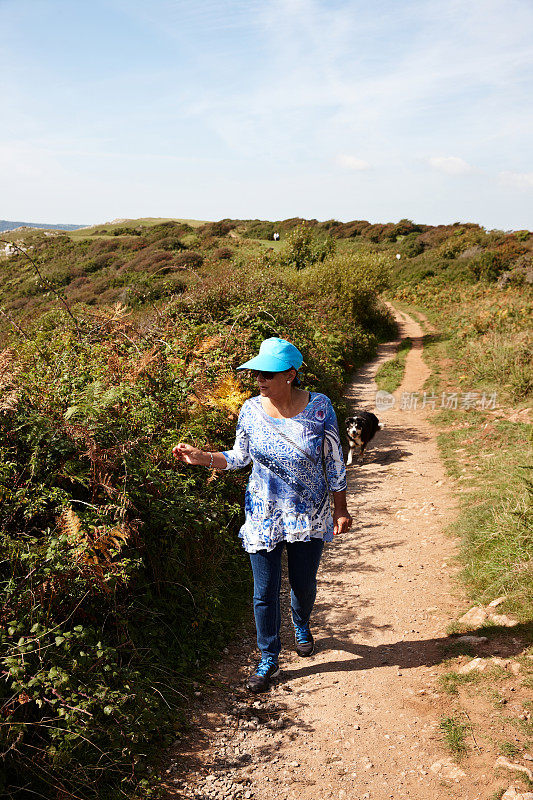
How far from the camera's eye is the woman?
10.0 ft

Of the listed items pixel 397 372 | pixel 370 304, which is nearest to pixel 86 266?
pixel 370 304

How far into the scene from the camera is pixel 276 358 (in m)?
2.98

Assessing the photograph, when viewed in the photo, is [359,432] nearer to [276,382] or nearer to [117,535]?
[276,382]

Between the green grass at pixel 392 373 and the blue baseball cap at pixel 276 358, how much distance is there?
9.97m

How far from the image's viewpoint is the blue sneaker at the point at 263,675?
3.33 metres

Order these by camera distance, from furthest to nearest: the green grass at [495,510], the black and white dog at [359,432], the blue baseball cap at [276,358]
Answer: the black and white dog at [359,432] → the green grass at [495,510] → the blue baseball cap at [276,358]

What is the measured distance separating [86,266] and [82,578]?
30019mm

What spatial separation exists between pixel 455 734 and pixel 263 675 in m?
1.17

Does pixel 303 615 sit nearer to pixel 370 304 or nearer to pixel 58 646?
pixel 58 646

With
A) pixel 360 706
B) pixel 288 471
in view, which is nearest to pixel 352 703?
pixel 360 706

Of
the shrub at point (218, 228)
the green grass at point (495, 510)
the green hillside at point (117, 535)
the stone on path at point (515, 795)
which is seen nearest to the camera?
the stone on path at point (515, 795)

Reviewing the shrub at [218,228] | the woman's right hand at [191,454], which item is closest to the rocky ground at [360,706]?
the woman's right hand at [191,454]

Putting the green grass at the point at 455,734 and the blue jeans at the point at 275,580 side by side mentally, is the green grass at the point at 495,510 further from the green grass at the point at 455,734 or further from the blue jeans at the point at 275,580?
Answer: the blue jeans at the point at 275,580

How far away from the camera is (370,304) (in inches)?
824
